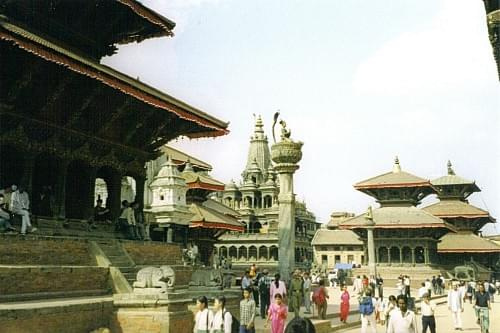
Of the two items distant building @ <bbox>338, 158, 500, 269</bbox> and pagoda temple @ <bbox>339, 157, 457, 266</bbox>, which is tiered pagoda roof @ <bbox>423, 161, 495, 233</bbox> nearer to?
distant building @ <bbox>338, 158, 500, 269</bbox>

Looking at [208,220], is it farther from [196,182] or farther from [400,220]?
[400,220]

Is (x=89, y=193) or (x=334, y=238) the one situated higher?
(x=334, y=238)

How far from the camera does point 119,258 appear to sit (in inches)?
612

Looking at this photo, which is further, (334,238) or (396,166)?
(334,238)

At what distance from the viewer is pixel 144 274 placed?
12625mm

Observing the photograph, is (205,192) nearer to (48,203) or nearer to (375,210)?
(375,210)

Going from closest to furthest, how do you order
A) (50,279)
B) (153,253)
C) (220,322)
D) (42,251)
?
(220,322) < (50,279) < (42,251) < (153,253)

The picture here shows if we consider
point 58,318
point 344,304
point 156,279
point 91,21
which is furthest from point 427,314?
point 91,21

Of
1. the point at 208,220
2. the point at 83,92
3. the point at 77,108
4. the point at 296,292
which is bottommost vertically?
the point at 296,292

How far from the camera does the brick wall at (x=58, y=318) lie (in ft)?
32.4

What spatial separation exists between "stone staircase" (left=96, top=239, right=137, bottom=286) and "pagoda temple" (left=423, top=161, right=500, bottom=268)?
39.0 meters

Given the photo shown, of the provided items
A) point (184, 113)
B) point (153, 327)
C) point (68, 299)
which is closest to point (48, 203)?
point (184, 113)

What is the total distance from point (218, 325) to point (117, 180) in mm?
11257

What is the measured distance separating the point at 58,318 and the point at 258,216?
2519 inches
